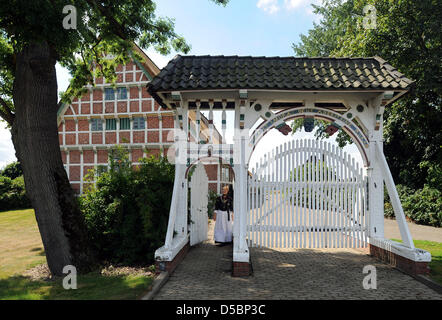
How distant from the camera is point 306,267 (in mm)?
6930

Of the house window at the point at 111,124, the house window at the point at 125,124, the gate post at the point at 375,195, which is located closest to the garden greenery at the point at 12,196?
the house window at the point at 111,124

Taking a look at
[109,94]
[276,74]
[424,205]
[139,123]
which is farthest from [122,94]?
[424,205]

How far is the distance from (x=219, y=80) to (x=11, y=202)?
22.4 m

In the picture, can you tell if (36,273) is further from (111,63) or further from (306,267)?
(111,63)

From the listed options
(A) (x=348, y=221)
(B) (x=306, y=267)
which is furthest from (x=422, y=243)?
(B) (x=306, y=267)

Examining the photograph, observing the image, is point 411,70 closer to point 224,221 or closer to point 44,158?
point 224,221

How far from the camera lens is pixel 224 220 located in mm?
9492

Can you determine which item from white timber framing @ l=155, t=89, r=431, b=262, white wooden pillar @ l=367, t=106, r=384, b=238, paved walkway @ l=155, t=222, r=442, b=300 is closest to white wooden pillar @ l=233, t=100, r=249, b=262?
white timber framing @ l=155, t=89, r=431, b=262

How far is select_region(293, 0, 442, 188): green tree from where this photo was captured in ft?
42.4

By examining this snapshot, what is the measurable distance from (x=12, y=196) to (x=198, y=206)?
1990 cm

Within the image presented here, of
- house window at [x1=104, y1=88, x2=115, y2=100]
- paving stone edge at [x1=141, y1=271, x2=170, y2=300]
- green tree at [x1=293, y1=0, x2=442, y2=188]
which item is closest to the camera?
paving stone edge at [x1=141, y1=271, x2=170, y2=300]

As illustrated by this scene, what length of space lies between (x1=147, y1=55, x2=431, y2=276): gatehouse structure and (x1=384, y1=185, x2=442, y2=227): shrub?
838 cm

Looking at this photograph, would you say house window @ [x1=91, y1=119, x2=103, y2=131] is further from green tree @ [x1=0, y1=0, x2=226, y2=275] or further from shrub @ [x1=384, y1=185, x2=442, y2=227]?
shrub @ [x1=384, y1=185, x2=442, y2=227]

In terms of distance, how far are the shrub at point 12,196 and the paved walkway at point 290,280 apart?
67.5ft
